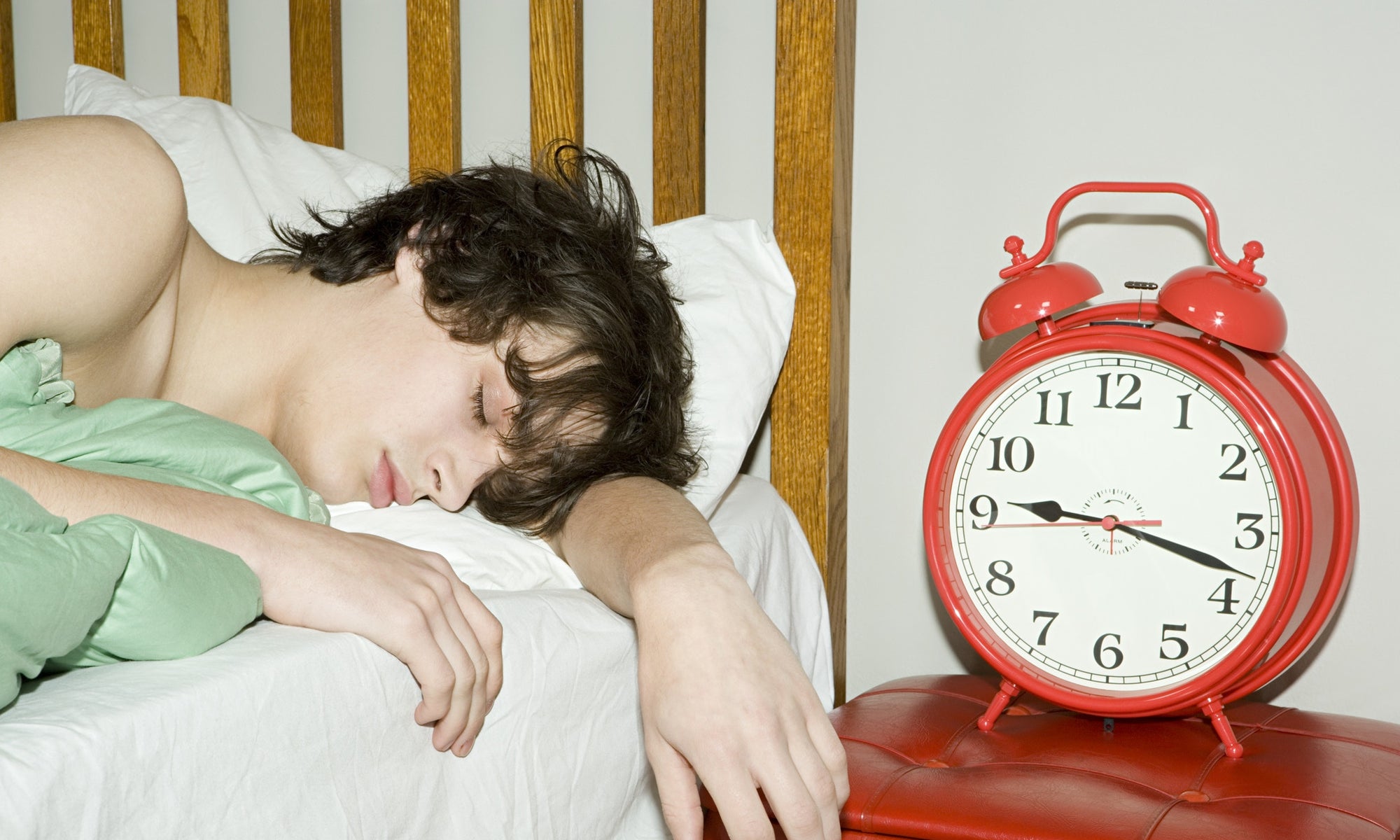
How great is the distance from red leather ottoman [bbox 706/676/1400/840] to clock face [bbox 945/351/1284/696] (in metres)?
0.07

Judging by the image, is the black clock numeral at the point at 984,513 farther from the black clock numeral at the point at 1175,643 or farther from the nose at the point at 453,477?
the nose at the point at 453,477

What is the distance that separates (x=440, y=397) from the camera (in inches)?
39.0

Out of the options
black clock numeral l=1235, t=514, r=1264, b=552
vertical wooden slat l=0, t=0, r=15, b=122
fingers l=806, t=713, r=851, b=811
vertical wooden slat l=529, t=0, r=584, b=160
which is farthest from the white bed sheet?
vertical wooden slat l=0, t=0, r=15, b=122

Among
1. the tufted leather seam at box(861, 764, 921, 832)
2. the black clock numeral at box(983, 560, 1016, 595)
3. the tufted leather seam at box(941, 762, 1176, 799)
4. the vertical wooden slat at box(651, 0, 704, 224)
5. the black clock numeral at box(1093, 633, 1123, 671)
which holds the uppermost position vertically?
the vertical wooden slat at box(651, 0, 704, 224)

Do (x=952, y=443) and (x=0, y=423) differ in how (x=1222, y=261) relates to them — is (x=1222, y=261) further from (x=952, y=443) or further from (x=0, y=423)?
(x=0, y=423)

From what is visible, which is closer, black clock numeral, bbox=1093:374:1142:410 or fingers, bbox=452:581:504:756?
fingers, bbox=452:581:504:756

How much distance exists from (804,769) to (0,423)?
585 mm

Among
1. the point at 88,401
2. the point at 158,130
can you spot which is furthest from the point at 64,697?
the point at 158,130

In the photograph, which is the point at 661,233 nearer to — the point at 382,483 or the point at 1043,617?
the point at 382,483

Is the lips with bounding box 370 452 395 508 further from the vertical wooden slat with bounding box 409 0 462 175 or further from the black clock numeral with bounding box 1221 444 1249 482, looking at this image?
the black clock numeral with bounding box 1221 444 1249 482

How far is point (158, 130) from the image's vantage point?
4.48 ft

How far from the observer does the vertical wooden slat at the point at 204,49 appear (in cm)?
153

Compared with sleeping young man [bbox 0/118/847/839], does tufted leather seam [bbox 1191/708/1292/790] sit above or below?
below

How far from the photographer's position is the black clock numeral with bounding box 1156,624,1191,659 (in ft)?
3.26
